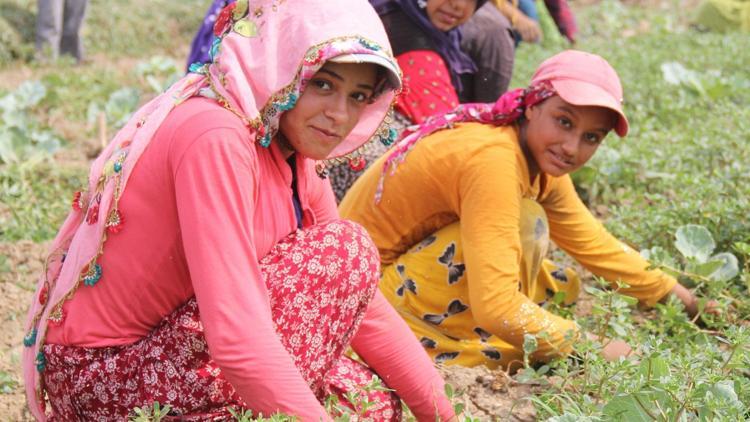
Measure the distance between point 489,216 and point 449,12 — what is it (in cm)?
122

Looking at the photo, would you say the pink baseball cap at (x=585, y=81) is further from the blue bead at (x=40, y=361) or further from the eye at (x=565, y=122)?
the blue bead at (x=40, y=361)

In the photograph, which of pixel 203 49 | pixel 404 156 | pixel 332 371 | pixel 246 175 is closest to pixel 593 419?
pixel 332 371

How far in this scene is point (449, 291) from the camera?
10.6 feet

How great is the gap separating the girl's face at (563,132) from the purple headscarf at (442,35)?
1.02m

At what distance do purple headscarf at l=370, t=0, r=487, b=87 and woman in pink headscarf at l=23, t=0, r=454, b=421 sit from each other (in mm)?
1623

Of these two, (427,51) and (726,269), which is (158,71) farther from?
(726,269)

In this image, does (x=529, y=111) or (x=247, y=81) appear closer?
(x=247, y=81)

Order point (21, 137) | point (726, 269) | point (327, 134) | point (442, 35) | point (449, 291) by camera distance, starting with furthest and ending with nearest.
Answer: point (21, 137) → point (442, 35) → point (726, 269) → point (449, 291) → point (327, 134)

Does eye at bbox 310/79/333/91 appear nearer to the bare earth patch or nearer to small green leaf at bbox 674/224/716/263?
the bare earth patch

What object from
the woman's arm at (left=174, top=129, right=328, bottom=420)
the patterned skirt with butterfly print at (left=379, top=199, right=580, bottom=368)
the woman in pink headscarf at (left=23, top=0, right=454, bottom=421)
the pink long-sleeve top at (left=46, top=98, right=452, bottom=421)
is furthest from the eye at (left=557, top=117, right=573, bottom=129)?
the woman's arm at (left=174, top=129, right=328, bottom=420)

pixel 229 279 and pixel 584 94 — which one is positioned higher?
pixel 229 279

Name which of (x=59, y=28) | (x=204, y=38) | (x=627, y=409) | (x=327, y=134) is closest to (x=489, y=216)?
(x=327, y=134)

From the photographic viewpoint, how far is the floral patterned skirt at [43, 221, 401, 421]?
7.26 ft

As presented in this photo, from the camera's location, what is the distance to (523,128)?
313 cm
